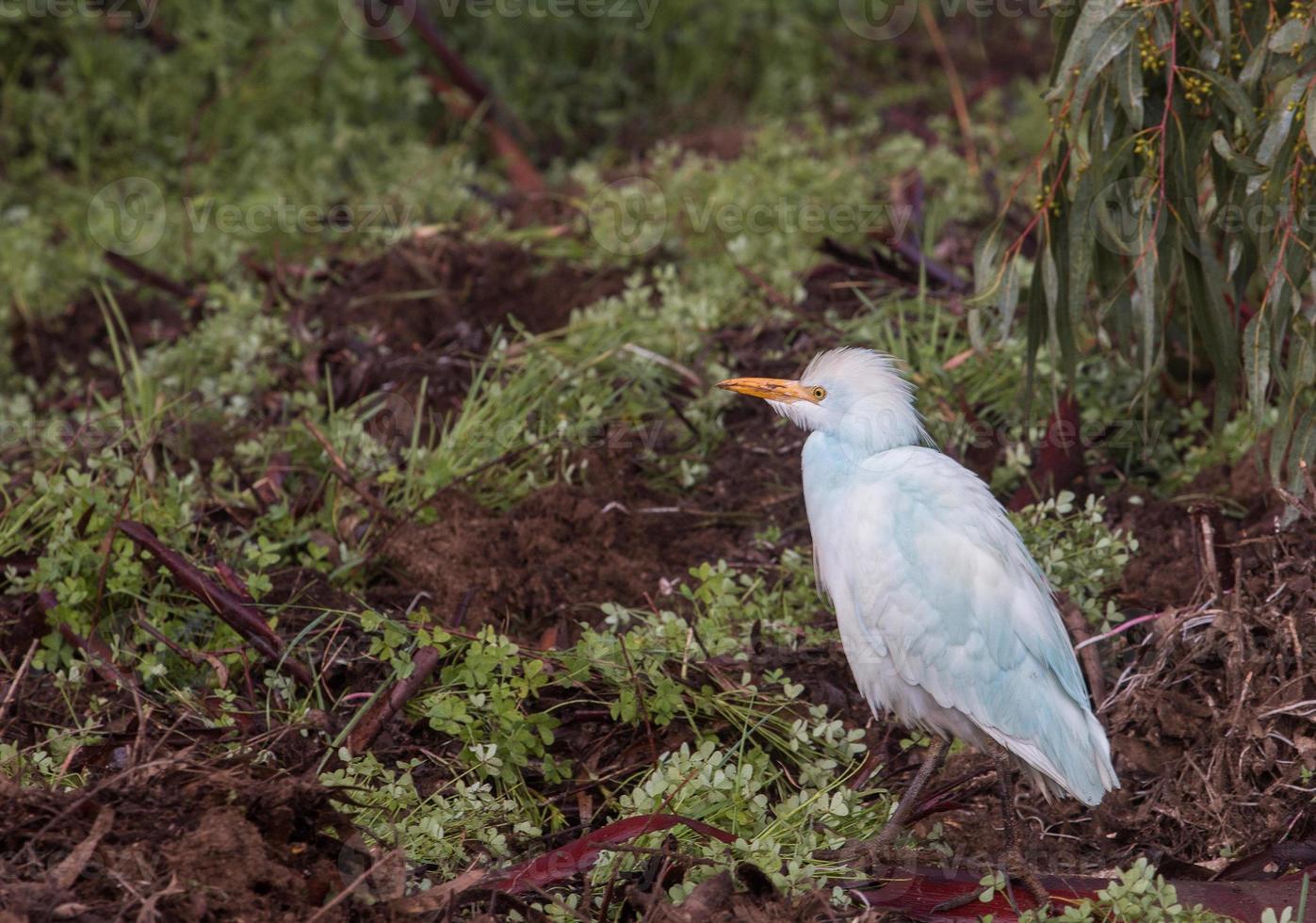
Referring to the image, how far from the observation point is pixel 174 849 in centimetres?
250

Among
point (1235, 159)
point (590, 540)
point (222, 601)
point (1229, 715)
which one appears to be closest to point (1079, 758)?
point (1229, 715)

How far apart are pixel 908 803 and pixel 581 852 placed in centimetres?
80

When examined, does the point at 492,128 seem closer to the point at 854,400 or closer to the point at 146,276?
the point at 146,276

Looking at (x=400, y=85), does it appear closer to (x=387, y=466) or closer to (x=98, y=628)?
(x=387, y=466)

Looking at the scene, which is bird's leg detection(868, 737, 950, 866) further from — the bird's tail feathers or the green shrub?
the green shrub

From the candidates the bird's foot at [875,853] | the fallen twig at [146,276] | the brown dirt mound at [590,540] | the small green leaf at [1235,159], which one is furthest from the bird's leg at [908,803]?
the fallen twig at [146,276]

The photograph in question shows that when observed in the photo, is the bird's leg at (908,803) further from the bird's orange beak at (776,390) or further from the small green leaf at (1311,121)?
the small green leaf at (1311,121)

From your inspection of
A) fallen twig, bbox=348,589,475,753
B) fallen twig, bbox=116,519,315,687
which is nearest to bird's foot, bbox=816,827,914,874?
fallen twig, bbox=348,589,475,753

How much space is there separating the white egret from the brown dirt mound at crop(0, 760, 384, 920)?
4.07ft

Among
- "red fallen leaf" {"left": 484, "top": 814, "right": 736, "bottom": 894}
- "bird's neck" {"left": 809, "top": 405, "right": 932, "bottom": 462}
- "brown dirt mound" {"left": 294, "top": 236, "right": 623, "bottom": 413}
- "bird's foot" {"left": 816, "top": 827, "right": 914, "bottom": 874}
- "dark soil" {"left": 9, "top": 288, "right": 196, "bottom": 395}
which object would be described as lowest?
"bird's foot" {"left": 816, "top": 827, "right": 914, "bottom": 874}

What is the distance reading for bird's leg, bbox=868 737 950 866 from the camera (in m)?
3.06

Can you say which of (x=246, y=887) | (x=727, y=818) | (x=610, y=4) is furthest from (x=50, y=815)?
(x=610, y=4)

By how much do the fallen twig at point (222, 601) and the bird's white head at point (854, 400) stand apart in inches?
53.1

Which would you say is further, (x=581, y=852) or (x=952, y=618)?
(x=952, y=618)
